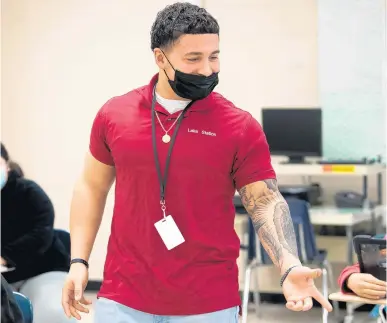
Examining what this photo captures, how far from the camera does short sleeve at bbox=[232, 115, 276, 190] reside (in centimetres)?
194

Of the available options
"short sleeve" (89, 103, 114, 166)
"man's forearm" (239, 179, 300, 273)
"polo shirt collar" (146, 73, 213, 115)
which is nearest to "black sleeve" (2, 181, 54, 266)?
"short sleeve" (89, 103, 114, 166)

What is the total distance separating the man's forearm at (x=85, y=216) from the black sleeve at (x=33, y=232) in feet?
5.31

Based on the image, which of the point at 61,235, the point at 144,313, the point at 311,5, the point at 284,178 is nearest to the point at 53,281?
the point at 61,235

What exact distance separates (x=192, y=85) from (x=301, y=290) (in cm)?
62

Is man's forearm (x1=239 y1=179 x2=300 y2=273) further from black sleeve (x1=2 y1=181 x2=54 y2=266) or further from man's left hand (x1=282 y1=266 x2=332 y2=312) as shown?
black sleeve (x1=2 y1=181 x2=54 y2=266)

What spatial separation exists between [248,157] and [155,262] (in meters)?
0.37

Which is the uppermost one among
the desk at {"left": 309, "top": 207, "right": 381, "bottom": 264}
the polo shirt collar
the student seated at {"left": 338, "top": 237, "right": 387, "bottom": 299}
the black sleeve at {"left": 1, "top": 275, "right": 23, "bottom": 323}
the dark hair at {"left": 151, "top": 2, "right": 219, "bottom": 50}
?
the dark hair at {"left": 151, "top": 2, "right": 219, "bottom": 50}

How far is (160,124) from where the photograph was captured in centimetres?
199

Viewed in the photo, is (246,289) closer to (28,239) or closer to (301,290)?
(28,239)

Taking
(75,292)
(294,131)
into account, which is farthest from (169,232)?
(294,131)

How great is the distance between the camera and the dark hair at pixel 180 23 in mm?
1944

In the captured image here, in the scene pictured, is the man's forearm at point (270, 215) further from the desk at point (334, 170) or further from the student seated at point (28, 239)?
the desk at point (334, 170)

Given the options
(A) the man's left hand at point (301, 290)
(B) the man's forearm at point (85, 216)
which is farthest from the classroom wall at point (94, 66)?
(A) the man's left hand at point (301, 290)

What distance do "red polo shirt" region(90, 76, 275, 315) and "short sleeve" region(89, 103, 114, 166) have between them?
0.09 m
